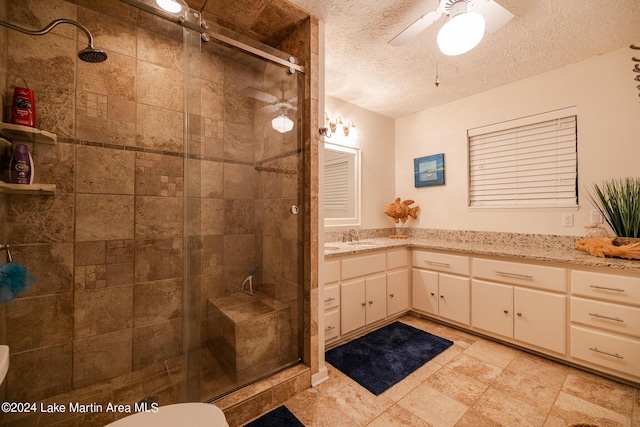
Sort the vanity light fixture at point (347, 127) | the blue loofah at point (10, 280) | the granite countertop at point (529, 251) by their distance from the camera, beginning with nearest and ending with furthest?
1. the blue loofah at point (10, 280)
2. the granite countertop at point (529, 251)
3. the vanity light fixture at point (347, 127)

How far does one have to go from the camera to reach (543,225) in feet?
7.95

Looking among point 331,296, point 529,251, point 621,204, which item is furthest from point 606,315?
point 331,296

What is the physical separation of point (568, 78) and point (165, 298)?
380 centimetres

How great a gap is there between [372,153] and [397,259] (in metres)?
1.41

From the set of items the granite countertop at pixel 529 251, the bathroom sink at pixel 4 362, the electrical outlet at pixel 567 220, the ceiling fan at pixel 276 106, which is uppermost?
the ceiling fan at pixel 276 106

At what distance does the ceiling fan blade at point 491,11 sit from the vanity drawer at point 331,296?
2068 mm

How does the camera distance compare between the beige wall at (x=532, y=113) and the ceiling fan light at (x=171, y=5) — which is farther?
the beige wall at (x=532, y=113)

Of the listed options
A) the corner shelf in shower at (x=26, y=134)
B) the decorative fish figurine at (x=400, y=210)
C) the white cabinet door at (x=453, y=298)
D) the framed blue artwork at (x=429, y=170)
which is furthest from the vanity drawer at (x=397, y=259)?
the corner shelf in shower at (x=26, y=134)

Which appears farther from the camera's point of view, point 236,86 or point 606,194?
point 606,194

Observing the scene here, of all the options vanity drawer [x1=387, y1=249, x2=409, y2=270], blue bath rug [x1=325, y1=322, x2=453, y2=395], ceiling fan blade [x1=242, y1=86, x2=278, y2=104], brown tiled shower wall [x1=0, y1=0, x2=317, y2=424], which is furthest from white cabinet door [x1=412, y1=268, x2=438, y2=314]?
ceiling fan blade [x1=242, y1=86, x2=278, y2=104]

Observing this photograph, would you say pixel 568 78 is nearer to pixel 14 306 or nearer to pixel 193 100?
pixel 193 100

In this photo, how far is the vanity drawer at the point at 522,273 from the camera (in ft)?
6.32

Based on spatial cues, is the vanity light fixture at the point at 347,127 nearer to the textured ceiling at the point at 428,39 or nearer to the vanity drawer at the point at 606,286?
the textured ceiling at the point at 428,39

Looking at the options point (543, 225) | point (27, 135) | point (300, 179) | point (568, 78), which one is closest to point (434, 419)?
point (300, 179)
